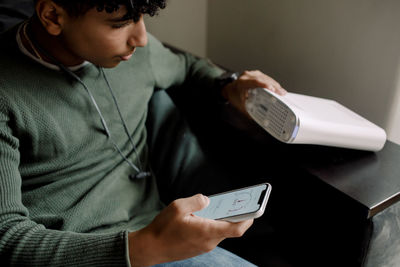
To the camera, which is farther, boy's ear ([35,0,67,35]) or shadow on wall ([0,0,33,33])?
shadow on wall ([0,0,33,33])

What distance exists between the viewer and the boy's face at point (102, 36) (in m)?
0.71

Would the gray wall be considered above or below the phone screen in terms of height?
above

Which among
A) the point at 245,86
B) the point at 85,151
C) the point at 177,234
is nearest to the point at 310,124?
the point at 245,86

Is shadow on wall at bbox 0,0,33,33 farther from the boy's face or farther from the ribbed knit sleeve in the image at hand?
the ribbed knit sleeve

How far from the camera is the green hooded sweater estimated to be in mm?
621

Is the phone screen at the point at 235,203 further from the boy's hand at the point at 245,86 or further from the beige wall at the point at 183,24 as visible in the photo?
the beige wall at the point at 183,24

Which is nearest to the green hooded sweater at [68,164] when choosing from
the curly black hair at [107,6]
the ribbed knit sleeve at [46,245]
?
the ribbed knit sleeve at [46,245]

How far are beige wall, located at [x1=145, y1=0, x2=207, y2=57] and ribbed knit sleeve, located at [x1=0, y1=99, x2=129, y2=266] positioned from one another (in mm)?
1169

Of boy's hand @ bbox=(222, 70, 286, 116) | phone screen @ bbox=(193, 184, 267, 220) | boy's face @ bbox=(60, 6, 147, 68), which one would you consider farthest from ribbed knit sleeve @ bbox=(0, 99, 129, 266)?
boy's hand @ bbox=(222, 70, 286, 116)

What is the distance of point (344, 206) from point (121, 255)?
453mm

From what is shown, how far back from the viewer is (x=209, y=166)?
1073 mm

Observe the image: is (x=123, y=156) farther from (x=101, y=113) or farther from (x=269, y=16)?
(x=269, y=16)

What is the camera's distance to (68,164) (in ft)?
2.69

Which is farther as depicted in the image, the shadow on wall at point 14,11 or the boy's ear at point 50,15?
the shadow on wall at point 14,11
